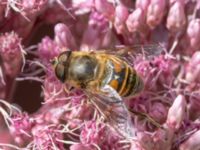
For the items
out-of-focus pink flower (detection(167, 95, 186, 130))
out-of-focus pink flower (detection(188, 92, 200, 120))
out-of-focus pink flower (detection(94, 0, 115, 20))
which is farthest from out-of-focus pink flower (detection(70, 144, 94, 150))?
out-of-focus pink flower (detection(94, 0, 115, 20))

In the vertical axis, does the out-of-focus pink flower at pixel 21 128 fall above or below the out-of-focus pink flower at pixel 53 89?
below

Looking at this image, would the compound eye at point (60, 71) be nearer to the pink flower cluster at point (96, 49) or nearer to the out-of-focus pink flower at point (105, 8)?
the pink flower cluster at point (96, 49)

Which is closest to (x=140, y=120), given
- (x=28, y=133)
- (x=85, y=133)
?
(x=85, y=133)

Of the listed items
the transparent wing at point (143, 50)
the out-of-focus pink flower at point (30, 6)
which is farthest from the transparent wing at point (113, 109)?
the out-of-focus pink flower at point (30, 6)

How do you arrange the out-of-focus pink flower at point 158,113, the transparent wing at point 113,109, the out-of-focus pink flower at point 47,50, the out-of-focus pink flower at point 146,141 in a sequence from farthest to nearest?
1. the out-of-focus pink flower at point 47,50
2. the out-of-focus pink flower at point 158,113
3. the out-of-focus pink flower at point 146,141
4. the transparent wing at point 113,109

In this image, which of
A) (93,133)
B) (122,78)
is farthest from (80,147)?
(122,78)

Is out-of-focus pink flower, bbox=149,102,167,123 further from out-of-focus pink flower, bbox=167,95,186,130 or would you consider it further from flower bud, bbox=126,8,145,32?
flower bud, bbox=126,8,145,32

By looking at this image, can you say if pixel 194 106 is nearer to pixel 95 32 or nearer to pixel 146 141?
pixel 146 141
